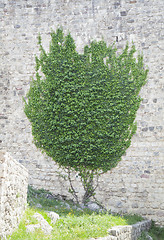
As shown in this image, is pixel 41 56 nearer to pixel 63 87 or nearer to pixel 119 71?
pixel 63 87

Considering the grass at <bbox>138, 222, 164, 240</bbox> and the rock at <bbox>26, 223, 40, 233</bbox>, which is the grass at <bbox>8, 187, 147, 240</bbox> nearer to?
the rock at <bbox>26, 223, 40, 233</bbox>

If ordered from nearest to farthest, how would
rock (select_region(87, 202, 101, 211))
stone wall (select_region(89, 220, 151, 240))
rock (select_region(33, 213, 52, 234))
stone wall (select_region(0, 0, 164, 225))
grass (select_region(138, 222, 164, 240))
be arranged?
rock (select_region(33, 213, 52, 234)) < stone wall (select_region(89, 220, 151, 240)) < grass (select_region(138, 222, 164, 240)) < rock (select_region(87, 202, 101, 211)) < stone wall (select_region(0, 0, 164, 225))

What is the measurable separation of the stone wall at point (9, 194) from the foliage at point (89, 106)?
2757mm

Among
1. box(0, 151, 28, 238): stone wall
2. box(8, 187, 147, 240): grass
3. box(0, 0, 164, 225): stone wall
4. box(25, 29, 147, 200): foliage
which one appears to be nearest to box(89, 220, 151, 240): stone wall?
box(8, 187, 147, 240): grass

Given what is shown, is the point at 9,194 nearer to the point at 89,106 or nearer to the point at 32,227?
the point at 32,227

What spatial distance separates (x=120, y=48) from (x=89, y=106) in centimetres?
171

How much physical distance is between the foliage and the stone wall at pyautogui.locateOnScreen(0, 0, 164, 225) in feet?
0.92

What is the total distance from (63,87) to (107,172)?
2322 mm

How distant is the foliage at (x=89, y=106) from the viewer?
7.32 meters

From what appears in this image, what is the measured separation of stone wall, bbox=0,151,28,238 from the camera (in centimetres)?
380

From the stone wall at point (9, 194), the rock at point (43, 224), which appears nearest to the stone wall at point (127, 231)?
the rock at point (43, 224)

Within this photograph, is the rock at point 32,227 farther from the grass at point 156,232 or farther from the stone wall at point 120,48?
the stone wall at point 120,48

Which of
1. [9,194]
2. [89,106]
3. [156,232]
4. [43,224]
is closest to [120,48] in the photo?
[89,106]

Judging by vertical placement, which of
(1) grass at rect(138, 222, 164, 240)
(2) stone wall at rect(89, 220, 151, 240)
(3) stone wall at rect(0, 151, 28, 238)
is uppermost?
(3) stone wall at rect(0, 151, 28, 238)
